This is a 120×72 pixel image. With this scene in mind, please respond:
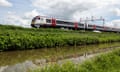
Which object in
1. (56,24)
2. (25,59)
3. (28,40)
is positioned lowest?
(25,59)

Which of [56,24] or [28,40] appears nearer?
[28,40]

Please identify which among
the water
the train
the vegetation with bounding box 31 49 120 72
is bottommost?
the water

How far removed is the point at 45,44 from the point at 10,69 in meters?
12.4

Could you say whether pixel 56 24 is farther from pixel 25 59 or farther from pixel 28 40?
pixel 25 59

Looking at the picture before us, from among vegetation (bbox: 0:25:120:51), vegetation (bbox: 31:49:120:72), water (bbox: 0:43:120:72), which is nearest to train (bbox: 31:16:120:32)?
vegetation (bbox: 0:25:120:51)

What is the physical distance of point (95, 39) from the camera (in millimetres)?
36562

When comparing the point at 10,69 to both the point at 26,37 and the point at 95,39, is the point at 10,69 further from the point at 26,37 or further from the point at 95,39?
the point at 95,39

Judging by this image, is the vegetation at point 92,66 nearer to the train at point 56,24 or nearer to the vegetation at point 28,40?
the vegetation at point 28,40

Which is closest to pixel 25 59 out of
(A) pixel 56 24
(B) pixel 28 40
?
(B) pixel 28 40

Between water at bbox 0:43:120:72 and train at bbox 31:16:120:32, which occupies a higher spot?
train at bbox 31:16:120:32

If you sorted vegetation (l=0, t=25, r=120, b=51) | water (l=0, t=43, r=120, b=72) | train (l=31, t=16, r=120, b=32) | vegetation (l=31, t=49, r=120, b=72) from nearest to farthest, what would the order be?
vegetation (l=31, t=49, r=120, b=72)
water (l=0, t=43, r=120, b=72)
vegetation (l=0, t=25, r=120, b=51)
train (l=31, t=16, r=120, b=32)

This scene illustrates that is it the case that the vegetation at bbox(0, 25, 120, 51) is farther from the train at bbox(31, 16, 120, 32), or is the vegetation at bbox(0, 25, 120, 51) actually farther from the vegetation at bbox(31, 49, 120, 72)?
the train at bbox(31, 16, 120, 32)

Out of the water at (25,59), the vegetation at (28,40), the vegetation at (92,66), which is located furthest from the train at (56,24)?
the vegetation at (92,66)

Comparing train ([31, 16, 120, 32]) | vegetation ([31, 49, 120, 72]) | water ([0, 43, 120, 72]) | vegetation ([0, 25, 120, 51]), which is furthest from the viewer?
train ([31, 16, 120, 32])
